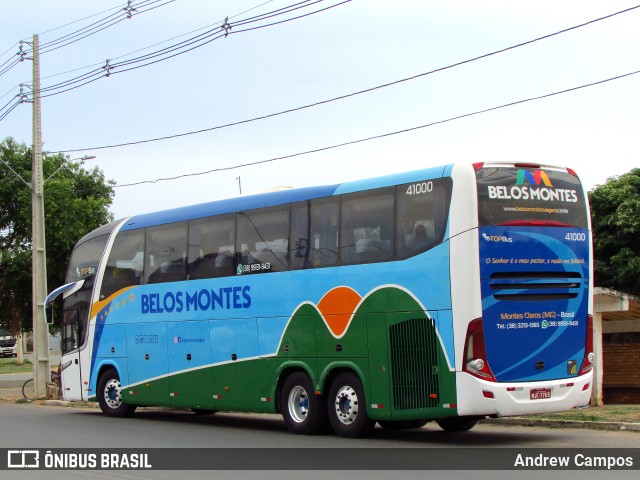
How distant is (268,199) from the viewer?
17062 mm

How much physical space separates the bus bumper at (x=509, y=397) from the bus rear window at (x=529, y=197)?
7.24ft

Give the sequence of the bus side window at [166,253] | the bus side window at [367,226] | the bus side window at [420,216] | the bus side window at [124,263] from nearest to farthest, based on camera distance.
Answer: the bus side window at [420,216]
the bus side window at [367,226]
the bus side window at [166,253]
the bus side window at [124,263]

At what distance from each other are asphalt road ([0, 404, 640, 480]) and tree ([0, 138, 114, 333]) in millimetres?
16384

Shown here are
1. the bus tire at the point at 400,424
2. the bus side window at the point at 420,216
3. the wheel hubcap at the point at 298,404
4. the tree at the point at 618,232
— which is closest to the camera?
the bus side window at the point at 420,216

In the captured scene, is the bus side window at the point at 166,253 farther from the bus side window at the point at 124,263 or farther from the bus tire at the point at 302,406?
the bus tire at the point at 302,406

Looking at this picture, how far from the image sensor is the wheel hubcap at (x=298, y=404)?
16.2 metres

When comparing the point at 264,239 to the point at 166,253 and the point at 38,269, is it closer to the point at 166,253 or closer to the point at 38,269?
the point at 166,253

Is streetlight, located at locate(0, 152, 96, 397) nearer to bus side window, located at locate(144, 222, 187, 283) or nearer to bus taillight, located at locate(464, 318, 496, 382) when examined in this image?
bus side window, located at locate(144, 222, 187, 283)

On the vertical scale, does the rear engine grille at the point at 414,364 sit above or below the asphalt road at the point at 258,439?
above

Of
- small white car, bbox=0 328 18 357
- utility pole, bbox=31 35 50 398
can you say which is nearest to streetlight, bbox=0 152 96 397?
utility pole, bbox=31 35 50 398

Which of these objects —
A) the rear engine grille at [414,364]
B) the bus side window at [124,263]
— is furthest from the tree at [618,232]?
the bus side window at [124,263]

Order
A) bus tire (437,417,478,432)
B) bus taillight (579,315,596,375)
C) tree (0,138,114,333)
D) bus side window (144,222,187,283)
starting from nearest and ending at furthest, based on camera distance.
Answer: bus taillight (579,315,596,375)
bus tire (437,417,478,432)
bus side window (144,222,187,283)
tree (0,138,114,333)

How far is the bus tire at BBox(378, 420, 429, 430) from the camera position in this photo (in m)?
16.0

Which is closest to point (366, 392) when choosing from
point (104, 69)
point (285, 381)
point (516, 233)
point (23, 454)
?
point (285, 381)
